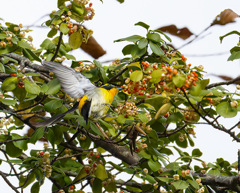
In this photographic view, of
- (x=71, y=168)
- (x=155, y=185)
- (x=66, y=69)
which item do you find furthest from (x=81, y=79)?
(x=155, y=185)

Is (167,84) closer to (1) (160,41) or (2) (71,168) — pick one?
(1) (160,41)

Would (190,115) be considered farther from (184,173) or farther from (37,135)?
(37,135)

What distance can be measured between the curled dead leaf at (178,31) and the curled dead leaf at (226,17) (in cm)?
24

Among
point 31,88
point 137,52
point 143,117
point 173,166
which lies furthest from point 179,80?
point 31,88

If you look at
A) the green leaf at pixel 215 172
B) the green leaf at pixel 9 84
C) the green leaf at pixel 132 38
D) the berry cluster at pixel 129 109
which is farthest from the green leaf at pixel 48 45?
the green leaf at pixel 215 172

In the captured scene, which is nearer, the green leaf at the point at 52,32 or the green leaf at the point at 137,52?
the green leaf at the point at 137,52

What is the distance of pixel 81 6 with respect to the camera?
243cm

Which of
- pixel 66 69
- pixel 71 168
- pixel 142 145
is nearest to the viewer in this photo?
pixel 142 145

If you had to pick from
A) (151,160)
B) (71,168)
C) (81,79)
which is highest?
(81,79)

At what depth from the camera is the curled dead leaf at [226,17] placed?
7.72 feet

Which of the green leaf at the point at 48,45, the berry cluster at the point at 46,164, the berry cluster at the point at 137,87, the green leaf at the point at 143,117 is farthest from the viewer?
the green leaf at the point at 48,45

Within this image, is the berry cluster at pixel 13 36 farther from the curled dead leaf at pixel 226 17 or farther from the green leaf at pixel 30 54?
the curled dead leaf at pixel 226 17

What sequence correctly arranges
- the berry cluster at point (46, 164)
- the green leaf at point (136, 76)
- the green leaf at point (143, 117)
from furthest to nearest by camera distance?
1. the berry cluster at point (46, 164)
2. the green leaf at point (143, 117)
3. the green leaf at point (136, 76)

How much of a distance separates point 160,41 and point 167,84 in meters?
0.83
